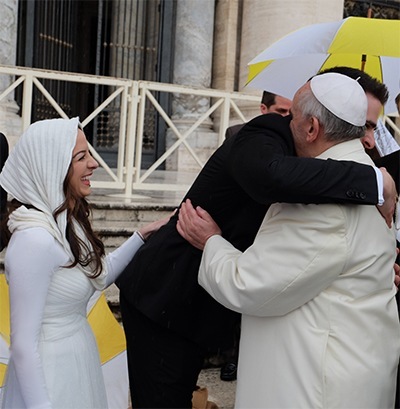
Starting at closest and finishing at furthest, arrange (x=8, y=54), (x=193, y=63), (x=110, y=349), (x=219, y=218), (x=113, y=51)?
1. (x=219, y=218)
2. (x=110, y=349)
3. (x=8, y=54)
4. (x=193, y=63)
5. (x=113, y=51)

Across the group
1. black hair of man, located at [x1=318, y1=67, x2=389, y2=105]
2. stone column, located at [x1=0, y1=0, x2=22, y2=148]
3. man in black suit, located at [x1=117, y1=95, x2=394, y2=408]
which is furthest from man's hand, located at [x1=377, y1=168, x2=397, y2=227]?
stone column, located at [x1=0, y1=0, x2=22, y2=148]

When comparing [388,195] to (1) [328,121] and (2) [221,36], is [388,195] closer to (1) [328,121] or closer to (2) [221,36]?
(1) [328,121]

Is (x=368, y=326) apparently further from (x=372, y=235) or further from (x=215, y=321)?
(x=215, y=321)

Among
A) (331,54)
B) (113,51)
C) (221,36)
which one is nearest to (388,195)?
(331,54)

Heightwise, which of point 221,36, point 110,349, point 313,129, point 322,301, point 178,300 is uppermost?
point 221,36

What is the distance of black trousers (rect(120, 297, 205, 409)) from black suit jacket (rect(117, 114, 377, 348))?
6 cm

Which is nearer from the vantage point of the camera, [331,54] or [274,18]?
[331,54]

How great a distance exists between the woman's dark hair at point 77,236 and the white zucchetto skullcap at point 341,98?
0.86 meters

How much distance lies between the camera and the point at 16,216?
2.13m

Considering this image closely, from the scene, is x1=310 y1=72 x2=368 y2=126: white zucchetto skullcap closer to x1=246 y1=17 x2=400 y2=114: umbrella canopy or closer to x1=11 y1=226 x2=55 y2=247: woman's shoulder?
x1=11 y1=226 x2=55 y2=247: woman's shoulder

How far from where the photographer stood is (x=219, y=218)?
2393 mm

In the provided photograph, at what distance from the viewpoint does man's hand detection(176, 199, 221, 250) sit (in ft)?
7.58

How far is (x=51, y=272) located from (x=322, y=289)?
33.0 inches

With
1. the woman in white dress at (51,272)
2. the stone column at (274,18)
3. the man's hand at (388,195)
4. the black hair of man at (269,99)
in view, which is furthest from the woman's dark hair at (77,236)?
the stone column at (274,18)
